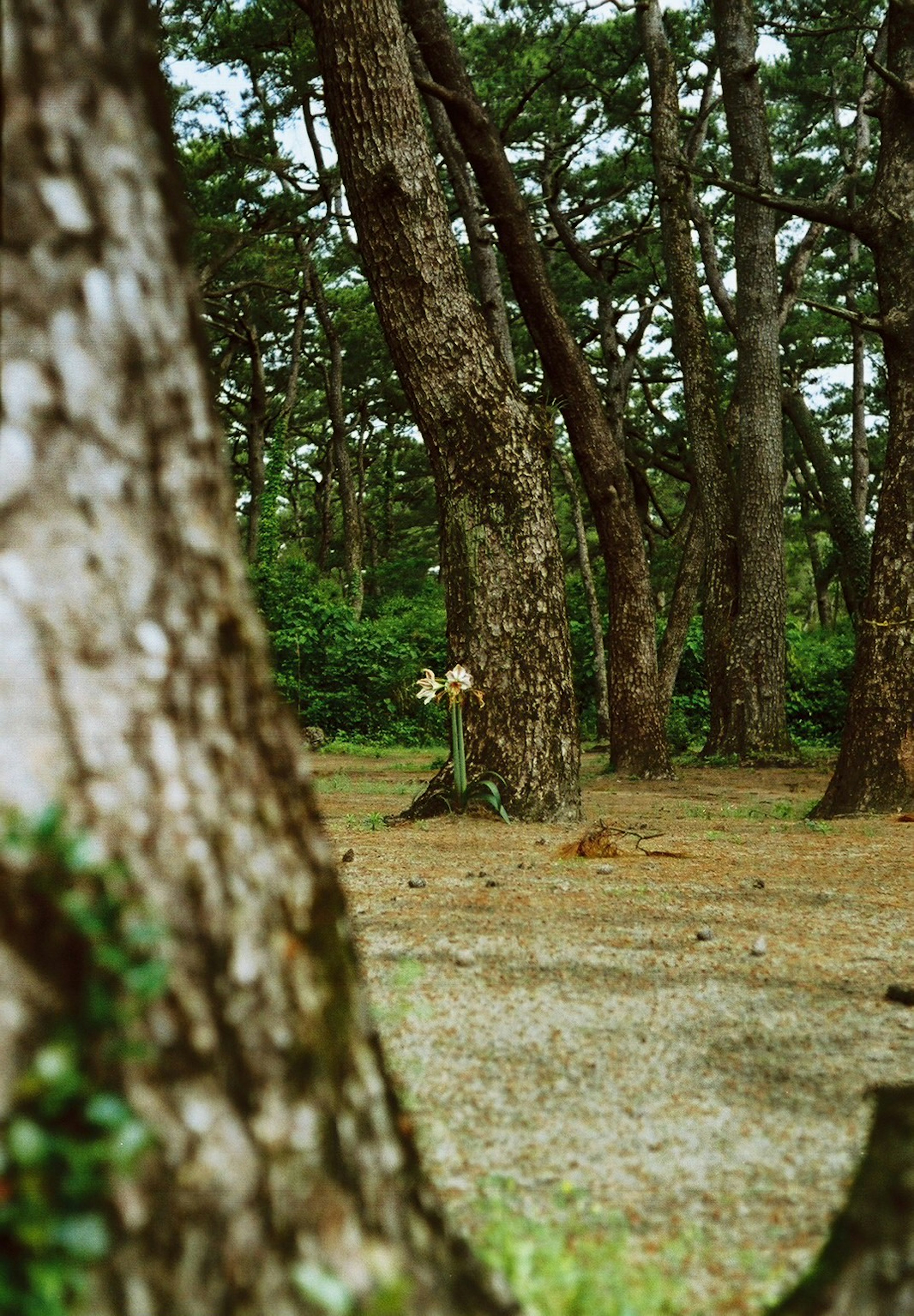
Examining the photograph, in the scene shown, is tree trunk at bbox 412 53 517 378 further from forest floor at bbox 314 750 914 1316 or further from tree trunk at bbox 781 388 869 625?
forest floor at bbox 314 750 914 1316

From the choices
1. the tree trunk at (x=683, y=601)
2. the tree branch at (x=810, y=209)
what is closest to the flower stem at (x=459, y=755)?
the tree branch at (x=810, y=209)

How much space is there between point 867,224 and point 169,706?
6.80 meters

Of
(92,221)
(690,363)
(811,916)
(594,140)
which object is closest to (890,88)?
(811,916)

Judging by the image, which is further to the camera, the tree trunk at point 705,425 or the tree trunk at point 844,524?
the tree trunk at point 844,524

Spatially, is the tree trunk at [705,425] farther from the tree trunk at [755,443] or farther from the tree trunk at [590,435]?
the tree trunk at [590,435]

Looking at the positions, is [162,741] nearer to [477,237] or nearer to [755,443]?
[477,237]

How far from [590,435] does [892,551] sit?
457cm

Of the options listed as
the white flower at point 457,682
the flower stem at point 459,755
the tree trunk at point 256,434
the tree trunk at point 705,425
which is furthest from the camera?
the tree trunk at point 256,434

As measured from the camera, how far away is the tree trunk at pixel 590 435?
31.6ft

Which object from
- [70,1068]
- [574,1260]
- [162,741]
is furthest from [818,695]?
[70,1068]

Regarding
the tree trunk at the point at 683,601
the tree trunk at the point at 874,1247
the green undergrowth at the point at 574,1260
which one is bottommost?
the green undergrowth at the point at 574,1260

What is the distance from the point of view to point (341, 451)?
83.1 ft

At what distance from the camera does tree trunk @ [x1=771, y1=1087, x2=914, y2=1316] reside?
4.10 ft

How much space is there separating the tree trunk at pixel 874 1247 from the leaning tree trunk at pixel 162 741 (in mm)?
399
